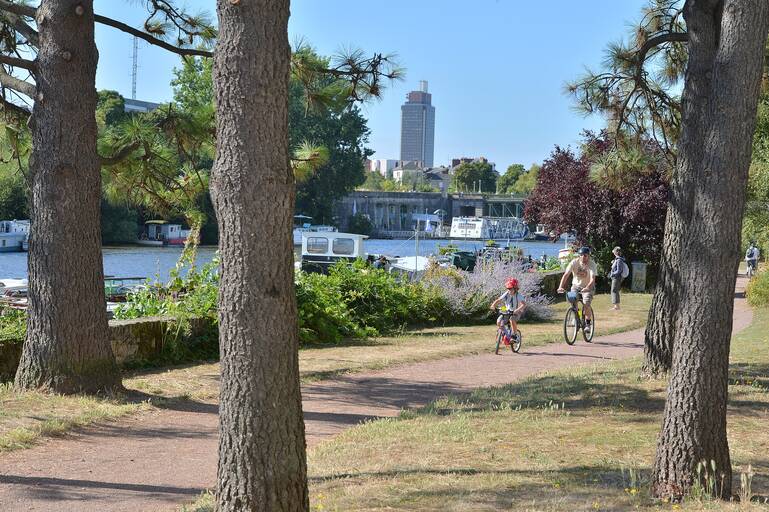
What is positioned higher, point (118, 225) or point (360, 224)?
point (360, 224)

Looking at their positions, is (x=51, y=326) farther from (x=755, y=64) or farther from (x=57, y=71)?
(x=755, y=64)

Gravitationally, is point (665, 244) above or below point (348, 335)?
above

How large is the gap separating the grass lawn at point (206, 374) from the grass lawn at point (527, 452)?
233cm

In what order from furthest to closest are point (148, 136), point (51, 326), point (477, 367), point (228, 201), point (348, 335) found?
point (348, 335) → point (477, 367) → point (148, 136) → point (51, 326) → point (228, 201)

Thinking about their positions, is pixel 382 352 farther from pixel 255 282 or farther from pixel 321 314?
pixel 255 282

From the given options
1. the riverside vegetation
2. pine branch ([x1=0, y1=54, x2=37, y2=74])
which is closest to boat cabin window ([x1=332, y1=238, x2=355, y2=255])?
the riverside vegetation

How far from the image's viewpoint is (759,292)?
26.1 m

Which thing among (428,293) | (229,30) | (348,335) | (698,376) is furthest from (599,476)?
(428,293)

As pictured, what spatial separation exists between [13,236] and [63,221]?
5609 centimetres

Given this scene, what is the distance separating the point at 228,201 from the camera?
15.8ft

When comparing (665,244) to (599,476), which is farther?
(665,244)

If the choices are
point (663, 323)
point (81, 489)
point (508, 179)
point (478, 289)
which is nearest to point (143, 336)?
point (81, 489)

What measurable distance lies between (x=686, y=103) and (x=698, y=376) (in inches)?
194

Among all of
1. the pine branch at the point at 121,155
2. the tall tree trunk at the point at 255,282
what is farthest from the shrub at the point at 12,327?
the tall tree trunk at the point at 255,282
